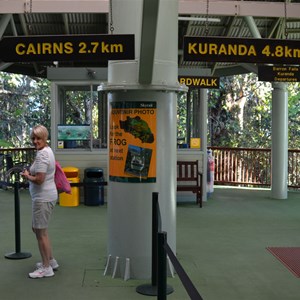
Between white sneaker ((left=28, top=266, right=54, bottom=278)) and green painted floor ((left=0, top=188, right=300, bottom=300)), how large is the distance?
74 millimetres

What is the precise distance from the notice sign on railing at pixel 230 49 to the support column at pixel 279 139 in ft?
19.8

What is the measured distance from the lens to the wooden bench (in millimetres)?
10750

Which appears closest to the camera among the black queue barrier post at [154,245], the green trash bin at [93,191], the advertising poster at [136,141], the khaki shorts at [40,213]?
the black queue barrier post at [154,245]

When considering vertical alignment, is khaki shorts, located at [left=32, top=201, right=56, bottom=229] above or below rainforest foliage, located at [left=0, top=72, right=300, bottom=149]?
below

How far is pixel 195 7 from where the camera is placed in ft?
31.1

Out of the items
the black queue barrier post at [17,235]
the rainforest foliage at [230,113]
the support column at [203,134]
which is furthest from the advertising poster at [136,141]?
the rainforest foliage at [230,113]

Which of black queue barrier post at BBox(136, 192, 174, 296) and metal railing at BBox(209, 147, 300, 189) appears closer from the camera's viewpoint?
black queue barrier post at BBox(136, 192, 174, 296)

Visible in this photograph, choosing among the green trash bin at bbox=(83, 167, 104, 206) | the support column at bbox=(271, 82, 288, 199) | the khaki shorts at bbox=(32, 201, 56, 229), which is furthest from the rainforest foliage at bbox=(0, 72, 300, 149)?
the khaki shorts at bbox=(32, 201, 56, 229)

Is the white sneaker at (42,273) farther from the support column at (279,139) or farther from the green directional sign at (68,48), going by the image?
the support column at (279,139)

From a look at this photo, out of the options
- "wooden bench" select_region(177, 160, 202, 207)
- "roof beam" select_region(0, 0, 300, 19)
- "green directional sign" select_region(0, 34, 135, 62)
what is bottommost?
"wooden bench" select_region(177, 160, 202, 207)

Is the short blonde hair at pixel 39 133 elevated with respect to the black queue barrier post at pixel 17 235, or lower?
elevated

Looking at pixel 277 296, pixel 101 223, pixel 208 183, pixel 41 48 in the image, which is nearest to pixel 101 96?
pixel 208 183

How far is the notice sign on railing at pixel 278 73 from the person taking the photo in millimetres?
10133

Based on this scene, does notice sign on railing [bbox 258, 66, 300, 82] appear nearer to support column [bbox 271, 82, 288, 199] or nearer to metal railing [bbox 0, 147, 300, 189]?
support column [bbox 271, 82, 288, 199]
